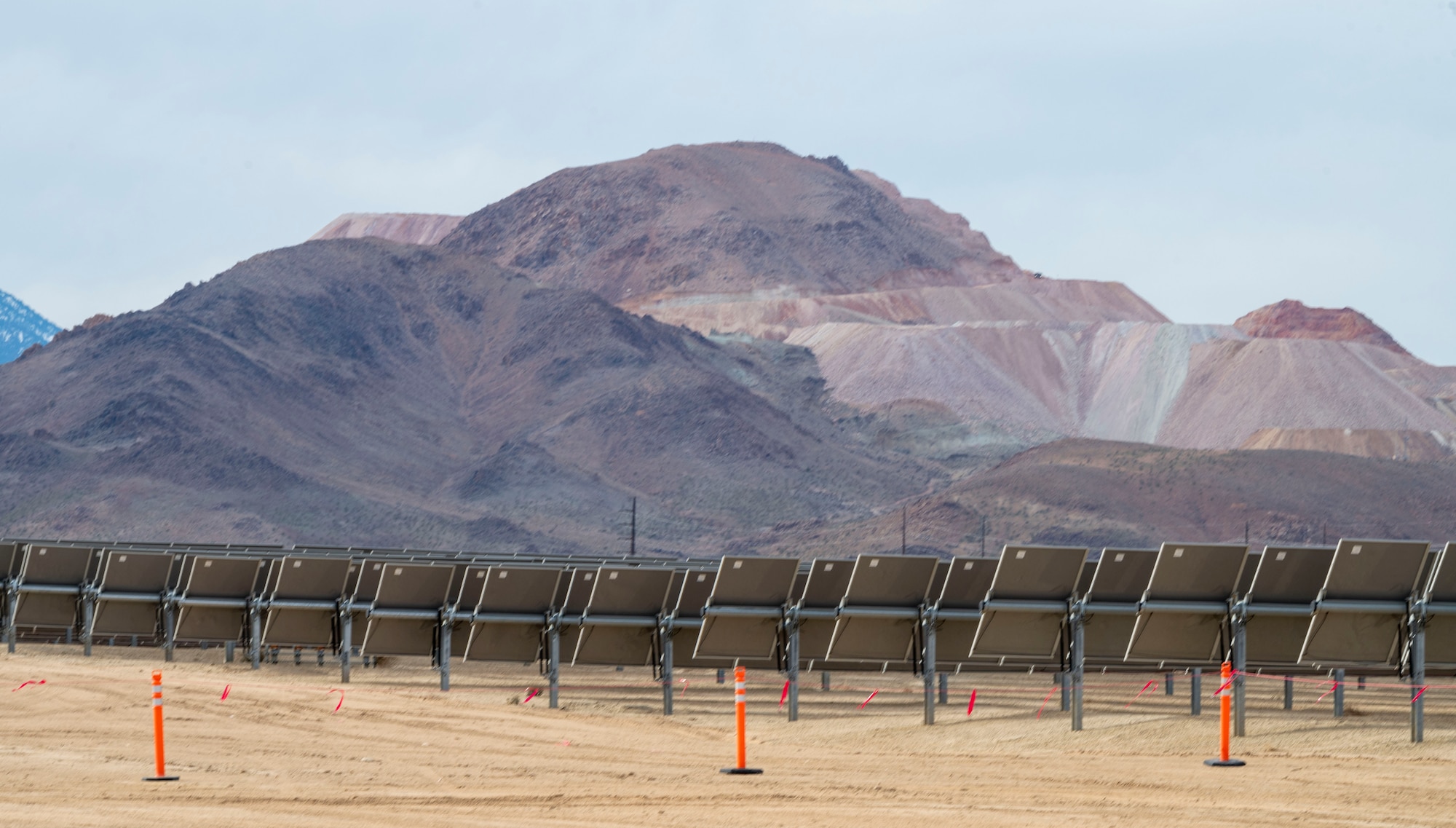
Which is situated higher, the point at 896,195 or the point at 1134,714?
the point at 896,195

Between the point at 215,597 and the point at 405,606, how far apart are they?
3.60 m

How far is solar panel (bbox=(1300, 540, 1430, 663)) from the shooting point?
13320 millimetres

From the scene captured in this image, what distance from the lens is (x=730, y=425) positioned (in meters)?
73.4

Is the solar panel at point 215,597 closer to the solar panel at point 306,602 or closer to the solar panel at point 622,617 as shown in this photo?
the solar panel at point 306,602

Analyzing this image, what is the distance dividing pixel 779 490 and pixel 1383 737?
185 ft

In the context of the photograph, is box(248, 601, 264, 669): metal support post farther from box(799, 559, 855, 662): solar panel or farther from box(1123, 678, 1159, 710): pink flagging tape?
box(1123, 678, 1159, 710): pink flagging tape

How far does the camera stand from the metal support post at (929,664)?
1494 cm

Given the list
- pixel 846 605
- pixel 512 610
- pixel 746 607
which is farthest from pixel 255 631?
pixel 846 605

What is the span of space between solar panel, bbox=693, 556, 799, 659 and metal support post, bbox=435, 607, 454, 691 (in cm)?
325

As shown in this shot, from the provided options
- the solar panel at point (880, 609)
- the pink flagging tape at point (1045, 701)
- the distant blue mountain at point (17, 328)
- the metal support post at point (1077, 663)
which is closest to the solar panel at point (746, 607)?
the solar panel at point (880, 609)

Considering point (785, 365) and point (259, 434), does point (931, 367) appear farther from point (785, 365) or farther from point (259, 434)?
point (259, 434)

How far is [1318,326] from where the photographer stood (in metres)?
113

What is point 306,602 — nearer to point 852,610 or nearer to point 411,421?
point 852,610

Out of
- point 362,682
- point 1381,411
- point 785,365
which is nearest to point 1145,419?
point 1381,411
